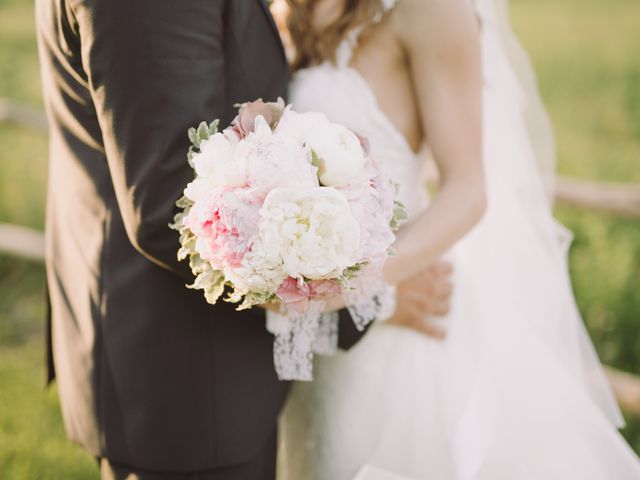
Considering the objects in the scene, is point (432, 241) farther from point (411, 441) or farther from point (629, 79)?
point (629, 79)

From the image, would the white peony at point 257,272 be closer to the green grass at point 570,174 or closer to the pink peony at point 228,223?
the pink peony at point 228,223

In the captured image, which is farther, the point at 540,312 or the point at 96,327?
the point at 540,312

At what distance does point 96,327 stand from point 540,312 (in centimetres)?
141

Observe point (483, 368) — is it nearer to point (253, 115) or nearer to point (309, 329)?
point (309, 329)

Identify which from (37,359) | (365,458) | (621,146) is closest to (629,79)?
(621,146)

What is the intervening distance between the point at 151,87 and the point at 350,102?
2.35 ft

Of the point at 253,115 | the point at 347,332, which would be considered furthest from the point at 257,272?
the point at 347,332

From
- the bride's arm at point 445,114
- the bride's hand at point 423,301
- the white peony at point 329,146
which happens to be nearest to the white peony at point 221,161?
the white peony at point 329,146

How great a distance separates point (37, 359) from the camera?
4.56m

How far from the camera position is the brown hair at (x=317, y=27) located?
81.8 inches

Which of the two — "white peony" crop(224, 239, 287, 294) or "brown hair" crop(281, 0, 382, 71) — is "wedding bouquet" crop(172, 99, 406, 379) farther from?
"brown hair" crop(281, 0, 382, 71)

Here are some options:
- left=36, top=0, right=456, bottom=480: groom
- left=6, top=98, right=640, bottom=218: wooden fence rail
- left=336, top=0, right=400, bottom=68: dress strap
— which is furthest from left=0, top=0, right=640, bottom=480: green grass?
left=336, top=0, right=400, bottom=68: dress strap

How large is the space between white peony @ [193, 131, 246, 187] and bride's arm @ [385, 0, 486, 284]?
0.66 meters

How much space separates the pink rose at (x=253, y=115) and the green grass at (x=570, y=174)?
2625 mm
